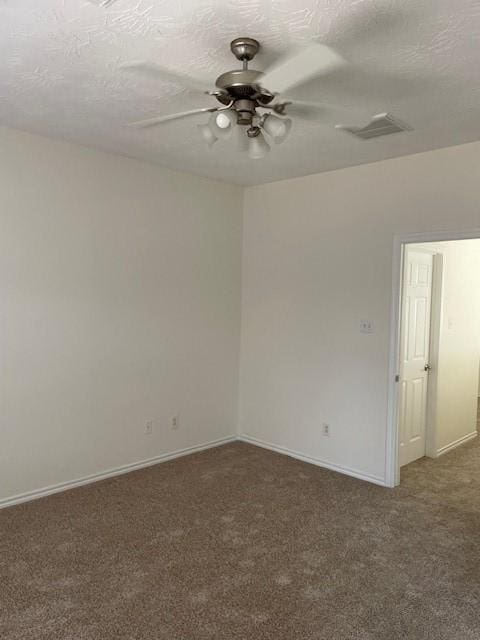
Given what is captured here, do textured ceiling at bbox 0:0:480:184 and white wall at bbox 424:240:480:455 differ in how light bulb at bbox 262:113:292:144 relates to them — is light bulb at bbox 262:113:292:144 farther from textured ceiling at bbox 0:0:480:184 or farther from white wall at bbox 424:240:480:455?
white wall at bbox 424:240:480:455

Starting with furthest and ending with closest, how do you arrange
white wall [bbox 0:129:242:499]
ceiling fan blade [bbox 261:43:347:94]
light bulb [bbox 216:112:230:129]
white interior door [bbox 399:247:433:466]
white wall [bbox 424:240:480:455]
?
white wall [bbox 424:240:480:455], white interior door [bbox 399:247:433:466], white wall [bbox 0:129:242:499], light bulb [bbox 216:112:230:129], ceiling fan blade [bbox 261:43:347:94]

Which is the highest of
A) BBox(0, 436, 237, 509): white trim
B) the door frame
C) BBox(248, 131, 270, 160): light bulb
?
BBox(248, 131, 270, 160): light bulb

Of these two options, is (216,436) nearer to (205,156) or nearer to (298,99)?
(205,156)

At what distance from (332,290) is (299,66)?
271 cm

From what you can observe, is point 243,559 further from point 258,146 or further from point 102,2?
point 102,2

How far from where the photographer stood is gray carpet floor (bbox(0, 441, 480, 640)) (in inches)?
88.9

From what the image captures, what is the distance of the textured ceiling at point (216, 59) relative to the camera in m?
1.86

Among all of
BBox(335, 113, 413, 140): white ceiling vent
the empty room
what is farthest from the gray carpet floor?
BBox(335, 113, 413, 140): white ceiling vent

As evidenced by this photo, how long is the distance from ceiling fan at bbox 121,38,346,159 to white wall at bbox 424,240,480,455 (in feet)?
9.42

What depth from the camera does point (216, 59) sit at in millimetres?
2234

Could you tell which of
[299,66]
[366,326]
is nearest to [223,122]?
[299,66]

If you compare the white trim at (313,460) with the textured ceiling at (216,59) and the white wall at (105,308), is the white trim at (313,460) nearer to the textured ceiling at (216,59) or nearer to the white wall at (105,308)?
the white wall at (105,308)

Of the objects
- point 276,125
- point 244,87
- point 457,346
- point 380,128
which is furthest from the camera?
point 457,346

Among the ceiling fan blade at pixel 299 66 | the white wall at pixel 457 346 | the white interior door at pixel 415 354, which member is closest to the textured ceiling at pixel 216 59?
the ceiling fan blade at pixel 299 66
